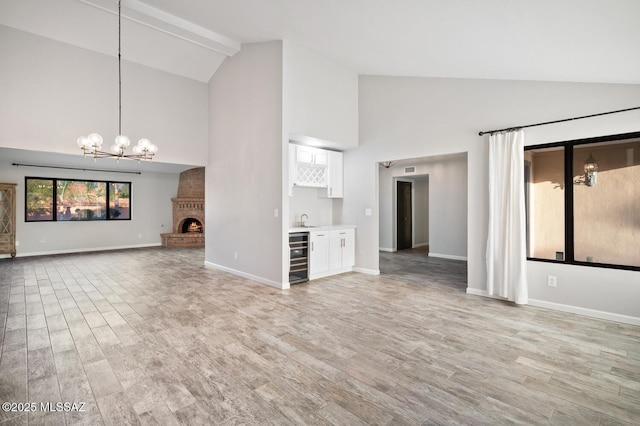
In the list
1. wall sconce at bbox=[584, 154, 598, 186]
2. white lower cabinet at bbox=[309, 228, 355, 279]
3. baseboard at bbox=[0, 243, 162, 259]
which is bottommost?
baseboard at bbox=[0, 243, 162, 259]

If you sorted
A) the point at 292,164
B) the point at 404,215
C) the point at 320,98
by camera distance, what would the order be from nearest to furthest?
the point at 292,164 → the point at 320,98 → the point at 404,215

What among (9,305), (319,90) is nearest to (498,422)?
(319,90)

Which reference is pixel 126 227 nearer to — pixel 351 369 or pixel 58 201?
pixel 58 201

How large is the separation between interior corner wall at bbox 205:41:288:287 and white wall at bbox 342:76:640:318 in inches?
73.0

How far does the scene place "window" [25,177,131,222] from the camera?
332 inches

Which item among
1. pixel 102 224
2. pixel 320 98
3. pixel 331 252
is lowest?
pixel 331 252

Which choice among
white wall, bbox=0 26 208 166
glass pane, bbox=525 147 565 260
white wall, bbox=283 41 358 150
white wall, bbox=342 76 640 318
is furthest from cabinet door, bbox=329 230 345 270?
white wall, bbox=0 26 208 166

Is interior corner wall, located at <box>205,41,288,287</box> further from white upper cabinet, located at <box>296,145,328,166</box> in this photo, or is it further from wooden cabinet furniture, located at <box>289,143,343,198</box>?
white upper cabinet, located at <box>296,145,328,166</box>

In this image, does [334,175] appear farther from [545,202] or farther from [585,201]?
[585,201]

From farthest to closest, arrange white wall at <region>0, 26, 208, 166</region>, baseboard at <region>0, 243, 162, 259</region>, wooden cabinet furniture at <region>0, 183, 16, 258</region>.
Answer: baseboard at <region>0, 243, 162, 259</region> < wooden cabinet furniture at <region>0, 183, 16, 258</region> < white wall at <region>0, 26, 208, 166</region>

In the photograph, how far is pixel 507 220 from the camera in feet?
13.6

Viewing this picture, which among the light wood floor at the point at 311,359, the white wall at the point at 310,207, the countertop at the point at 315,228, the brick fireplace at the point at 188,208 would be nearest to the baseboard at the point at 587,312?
the light wood floor at the point at 311,359

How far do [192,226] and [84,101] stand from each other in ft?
19.3

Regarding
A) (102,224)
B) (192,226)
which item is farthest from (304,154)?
(102,224)
